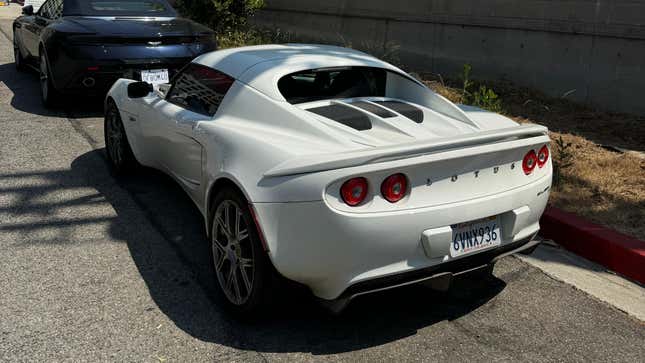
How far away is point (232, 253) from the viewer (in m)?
3.66

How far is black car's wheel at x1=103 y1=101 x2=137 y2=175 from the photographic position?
5801mm


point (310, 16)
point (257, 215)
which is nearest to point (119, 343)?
point (257, 215)

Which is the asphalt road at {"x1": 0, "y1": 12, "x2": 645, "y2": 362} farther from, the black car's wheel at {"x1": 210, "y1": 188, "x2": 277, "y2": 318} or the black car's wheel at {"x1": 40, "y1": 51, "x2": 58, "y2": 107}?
the black car's wheel at {"x1": 40, "y1": 51, "x2": 58, "y2": 107}

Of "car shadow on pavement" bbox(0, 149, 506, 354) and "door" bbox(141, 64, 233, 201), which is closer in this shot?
"car shadow on pavement" bbox(0, 149, 506, 354)

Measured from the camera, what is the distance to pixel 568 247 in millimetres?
4793

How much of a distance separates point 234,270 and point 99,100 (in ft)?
20.9

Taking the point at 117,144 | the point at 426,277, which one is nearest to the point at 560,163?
the point at 426,277

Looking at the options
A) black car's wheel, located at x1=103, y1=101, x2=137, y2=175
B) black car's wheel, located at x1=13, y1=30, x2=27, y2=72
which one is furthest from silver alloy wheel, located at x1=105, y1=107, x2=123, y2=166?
black car's wheel, located at x1=13, y1=30, x2=27, y2=72

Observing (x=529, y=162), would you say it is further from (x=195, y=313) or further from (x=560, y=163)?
(x=560, y=163)

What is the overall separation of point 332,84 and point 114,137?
8.35ft

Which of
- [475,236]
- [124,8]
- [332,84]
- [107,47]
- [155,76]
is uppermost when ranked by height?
[124,8]

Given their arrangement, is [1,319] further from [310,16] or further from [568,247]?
[310,16]

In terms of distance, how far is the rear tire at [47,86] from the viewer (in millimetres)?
8311

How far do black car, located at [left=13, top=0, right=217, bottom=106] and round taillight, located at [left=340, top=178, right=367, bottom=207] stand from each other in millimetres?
4990
